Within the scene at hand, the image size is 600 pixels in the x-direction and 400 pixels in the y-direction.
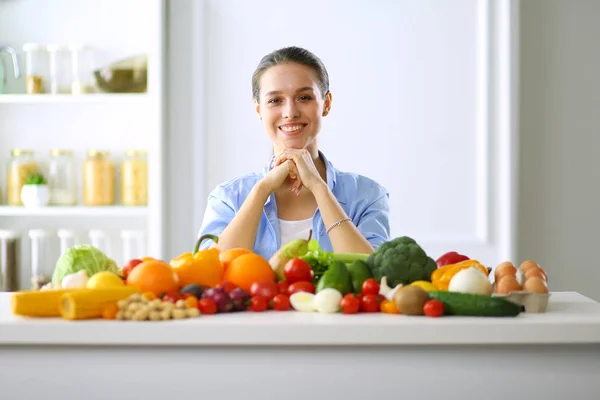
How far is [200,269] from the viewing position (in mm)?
1482

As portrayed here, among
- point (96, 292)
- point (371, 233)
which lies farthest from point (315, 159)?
point (96, 292)

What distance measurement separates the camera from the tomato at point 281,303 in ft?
4.63

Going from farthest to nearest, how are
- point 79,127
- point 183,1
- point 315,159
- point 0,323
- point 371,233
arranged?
point 79,127 → point 183,1 → point 315,159 → point 371,233 → point 0,323

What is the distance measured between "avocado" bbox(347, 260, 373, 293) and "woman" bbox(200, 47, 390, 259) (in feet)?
2.62

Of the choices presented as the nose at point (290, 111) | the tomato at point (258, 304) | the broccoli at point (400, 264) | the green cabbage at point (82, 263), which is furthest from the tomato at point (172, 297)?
the nose at point (290, 111)

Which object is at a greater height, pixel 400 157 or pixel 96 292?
pixel 400 157

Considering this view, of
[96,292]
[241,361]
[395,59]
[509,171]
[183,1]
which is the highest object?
[183,1]

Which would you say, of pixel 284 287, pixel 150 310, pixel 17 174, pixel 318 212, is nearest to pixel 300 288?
pixel 284 287

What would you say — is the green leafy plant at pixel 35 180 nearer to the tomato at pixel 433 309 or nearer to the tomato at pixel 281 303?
the tomato at pixel 281 303

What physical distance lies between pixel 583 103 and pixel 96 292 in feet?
9.05

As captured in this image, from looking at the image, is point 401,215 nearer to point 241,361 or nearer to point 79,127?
point 79,127

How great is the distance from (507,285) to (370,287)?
255mm

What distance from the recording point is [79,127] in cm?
361

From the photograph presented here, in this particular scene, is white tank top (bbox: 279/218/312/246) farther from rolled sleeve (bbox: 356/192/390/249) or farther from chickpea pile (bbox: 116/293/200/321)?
chickpea pile (bbox: 116/293/200/321)
